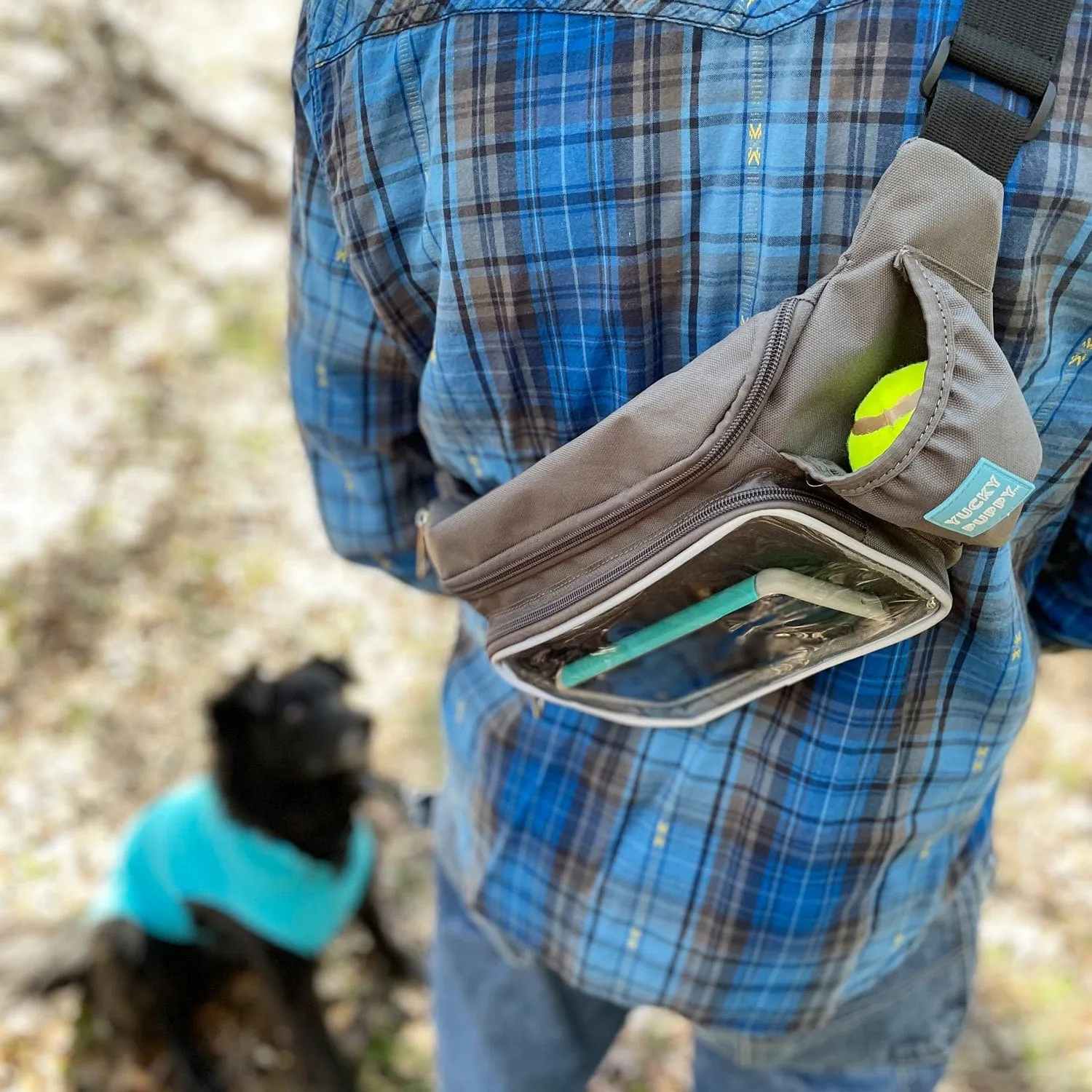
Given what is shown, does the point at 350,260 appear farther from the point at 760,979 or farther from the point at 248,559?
the point at 248,559

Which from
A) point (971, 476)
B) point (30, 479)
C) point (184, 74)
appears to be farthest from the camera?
point (184, 74)

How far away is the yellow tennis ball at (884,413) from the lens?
66 cm

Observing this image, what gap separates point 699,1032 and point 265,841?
1401mm

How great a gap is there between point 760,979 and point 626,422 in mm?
680

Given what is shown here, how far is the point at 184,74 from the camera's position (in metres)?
4.75

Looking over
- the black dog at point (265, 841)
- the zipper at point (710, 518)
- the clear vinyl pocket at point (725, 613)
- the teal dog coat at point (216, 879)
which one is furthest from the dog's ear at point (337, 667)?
the zipper at point (710, 518)

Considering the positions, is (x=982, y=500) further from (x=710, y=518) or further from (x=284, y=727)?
(x=284, y=727)

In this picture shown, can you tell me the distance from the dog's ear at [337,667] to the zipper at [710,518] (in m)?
1.78

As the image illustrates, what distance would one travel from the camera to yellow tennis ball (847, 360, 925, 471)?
0.66m

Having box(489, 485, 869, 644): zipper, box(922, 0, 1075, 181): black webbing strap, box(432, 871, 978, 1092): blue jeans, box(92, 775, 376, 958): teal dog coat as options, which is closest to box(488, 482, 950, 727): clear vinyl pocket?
box(489, 485, 869, 644): zipper

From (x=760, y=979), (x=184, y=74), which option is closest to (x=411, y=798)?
(x=760, y=979)

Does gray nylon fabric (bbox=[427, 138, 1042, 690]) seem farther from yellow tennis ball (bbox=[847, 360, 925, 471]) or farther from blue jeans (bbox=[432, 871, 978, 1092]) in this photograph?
blue jeans (bbox=[432, 871, 978, 1092])

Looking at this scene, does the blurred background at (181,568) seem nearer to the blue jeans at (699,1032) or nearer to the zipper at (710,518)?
the blue jeans at (699,1032)

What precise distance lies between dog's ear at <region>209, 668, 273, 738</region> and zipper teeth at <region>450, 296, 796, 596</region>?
1.62 meters
